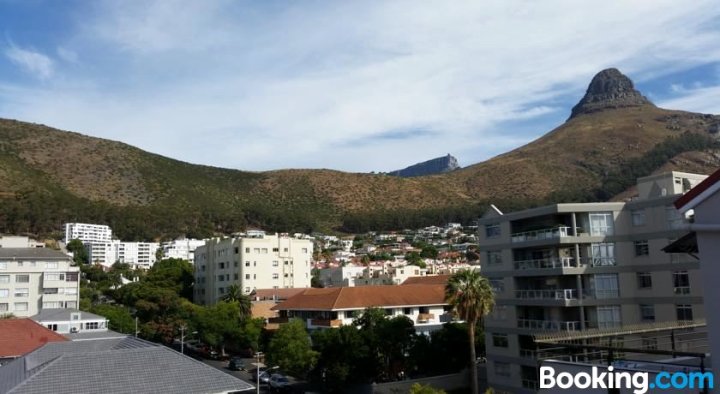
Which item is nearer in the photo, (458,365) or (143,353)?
(143,353)

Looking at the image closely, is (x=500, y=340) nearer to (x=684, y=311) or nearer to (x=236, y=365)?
(x=684, y=311)

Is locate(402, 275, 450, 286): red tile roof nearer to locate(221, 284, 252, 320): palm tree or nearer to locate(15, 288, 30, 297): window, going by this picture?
locate(221, 284, 252, 320): palm tree

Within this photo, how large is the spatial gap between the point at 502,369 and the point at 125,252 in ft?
560

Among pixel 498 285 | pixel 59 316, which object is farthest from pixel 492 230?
pixel 59 316

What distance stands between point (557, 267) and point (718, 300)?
33813 mm

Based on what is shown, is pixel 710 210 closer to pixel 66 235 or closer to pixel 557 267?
pixel 557 267

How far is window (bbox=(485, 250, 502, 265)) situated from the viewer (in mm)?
48344

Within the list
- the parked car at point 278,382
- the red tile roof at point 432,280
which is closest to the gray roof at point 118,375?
the parked car at point 278,382

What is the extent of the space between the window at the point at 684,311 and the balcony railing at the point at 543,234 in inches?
328

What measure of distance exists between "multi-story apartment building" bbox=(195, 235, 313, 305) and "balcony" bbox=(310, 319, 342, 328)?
106 feet

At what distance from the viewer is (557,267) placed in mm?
42531

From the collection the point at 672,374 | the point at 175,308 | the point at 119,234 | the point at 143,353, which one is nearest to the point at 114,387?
the point at 143,353

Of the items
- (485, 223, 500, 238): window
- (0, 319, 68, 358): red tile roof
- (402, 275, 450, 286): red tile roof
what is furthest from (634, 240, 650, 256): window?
(0, 319, 68, 358): red tile roof

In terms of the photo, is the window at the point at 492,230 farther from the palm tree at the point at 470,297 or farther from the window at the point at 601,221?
the window at the point at 601,221
